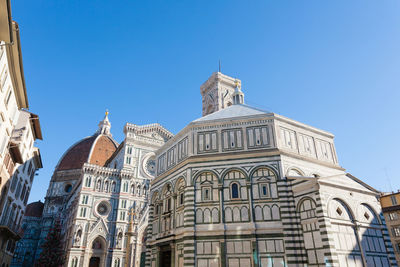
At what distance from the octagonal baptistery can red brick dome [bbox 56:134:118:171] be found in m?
46.9

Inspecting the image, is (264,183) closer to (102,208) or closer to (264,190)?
(264,190)

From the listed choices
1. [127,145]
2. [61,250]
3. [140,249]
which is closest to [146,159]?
[127,145]

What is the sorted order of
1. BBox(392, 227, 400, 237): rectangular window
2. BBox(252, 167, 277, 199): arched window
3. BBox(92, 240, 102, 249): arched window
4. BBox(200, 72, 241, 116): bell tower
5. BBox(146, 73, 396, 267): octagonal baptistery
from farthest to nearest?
BBox(200, 72, 241, 116): bell tower → BBox(92, 240, 102, 249): arched window → BBox(392, 227, 400, 237): rectangular window → BBox(252, 167, 277, 199): arched window → BBox(146, 73, 396, 267): octagonal baptistery

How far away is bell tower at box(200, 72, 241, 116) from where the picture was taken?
47787mm

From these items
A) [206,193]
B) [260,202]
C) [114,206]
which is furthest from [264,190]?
[114,206]

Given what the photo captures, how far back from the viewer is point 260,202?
19484 millimetres

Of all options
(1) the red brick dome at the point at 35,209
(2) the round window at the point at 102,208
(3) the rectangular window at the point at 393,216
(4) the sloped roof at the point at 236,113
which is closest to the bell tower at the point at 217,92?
(2) the round window at the point at 102,208

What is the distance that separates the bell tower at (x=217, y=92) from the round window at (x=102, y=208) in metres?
21.1

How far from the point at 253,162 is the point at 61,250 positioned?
36981 millimetres

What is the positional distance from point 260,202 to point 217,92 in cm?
3078

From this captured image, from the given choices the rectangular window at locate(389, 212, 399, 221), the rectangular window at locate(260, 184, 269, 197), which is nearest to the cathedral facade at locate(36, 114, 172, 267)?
the rectangular window at locate(260, 184, 269, 197)

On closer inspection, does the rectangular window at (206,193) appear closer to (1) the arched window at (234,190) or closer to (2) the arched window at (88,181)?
(1) the arched window at (234,190)

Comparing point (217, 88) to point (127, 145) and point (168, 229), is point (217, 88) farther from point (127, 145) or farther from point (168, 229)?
point (168, 229)

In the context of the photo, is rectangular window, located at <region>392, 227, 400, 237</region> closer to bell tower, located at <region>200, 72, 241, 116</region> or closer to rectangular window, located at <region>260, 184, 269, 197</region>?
rectangular window, located at <region>260, 184, 269, 197</region>
